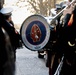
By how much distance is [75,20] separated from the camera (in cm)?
430

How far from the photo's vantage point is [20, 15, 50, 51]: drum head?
4.87 metres

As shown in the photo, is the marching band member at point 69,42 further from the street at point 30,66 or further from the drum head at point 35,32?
the street at point 30,66

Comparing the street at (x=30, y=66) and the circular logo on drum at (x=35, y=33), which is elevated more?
the circular logo on drum at (x=35, y=33)

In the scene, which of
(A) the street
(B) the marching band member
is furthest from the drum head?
(A) the street

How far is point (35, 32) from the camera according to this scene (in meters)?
4.91

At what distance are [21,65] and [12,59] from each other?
309 inches

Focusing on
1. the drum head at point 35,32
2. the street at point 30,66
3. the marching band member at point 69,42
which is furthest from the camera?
the street at point 30,66

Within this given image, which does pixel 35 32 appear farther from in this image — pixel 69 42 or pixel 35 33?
pixel 69 42

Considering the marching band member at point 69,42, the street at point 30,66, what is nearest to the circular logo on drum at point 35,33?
the marching band member at point 69,42

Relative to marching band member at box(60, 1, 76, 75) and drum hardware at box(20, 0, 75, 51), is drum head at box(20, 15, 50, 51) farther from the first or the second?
marching band member at box(60, 1, 76, 75)

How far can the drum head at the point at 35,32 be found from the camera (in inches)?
192

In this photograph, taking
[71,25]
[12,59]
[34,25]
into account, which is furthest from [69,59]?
[12,59]

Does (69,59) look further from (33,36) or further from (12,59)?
(12,59)

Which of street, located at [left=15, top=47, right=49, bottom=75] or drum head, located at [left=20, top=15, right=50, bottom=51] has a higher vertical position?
drum head, located at [left=20, top=15, right=50, bottom=51]
